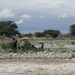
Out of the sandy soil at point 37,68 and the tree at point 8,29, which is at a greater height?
the tree at point 8,29

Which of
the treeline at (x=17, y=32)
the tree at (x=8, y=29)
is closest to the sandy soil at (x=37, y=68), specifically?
the treeline at (x=17, y=32)

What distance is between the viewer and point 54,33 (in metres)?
67.9

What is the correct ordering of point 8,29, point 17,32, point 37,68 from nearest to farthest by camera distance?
1. point 37,68
2. point 8,29
3. point 17,32

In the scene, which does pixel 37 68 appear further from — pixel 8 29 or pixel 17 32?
pixel 17 32

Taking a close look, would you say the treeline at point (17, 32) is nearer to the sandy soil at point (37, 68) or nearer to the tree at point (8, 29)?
the tree at point (8, 29)

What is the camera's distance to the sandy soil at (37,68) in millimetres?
12950

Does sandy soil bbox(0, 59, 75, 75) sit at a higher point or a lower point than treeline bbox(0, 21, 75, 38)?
lower

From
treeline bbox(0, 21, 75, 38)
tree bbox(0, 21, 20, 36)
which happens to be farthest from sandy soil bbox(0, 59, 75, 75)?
tree bbox(0, 21, 20, 36)

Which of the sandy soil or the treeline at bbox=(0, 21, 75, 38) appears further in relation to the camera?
the treeline at bbox=(0, 21, 75, 38)

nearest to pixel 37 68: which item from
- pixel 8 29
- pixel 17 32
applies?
pixel 8 29

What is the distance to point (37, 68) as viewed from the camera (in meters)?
13.9

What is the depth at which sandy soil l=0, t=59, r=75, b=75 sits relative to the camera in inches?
510

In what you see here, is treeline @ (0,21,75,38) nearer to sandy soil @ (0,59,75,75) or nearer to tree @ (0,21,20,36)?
tree @ (0,21,20,36)

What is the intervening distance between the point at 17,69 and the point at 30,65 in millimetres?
1238
